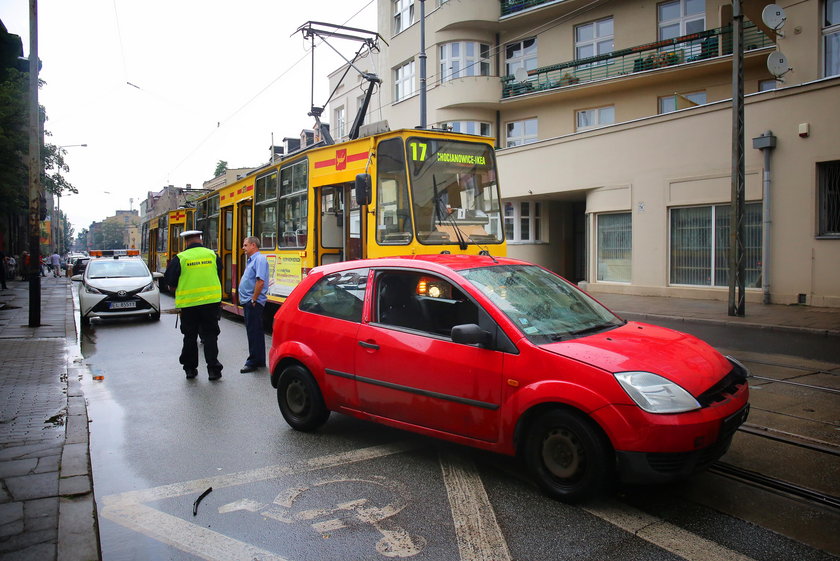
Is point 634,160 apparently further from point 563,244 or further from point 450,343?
point 450,343

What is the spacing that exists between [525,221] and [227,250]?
43.4 ft

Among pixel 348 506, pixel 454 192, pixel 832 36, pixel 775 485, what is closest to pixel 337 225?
pixel 454 192

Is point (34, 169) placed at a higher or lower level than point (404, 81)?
lower

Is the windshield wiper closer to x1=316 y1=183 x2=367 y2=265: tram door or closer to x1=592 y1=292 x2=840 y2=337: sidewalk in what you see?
x1=316 y1=183 x2=367 y2=265: tram door

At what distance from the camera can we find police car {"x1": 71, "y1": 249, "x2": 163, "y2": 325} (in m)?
13.7

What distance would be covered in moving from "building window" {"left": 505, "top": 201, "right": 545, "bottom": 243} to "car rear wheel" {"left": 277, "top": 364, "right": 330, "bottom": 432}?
65.7 ft

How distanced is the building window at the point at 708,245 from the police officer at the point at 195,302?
13.9 meters

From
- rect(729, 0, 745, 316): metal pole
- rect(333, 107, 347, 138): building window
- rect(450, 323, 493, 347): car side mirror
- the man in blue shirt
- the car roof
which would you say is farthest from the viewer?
rect(333, 107, 347, 138): building window

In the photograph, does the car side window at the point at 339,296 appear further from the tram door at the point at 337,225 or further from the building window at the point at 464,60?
the building window at the point at 464,60

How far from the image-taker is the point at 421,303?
4945mm

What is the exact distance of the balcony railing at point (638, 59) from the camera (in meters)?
20.6

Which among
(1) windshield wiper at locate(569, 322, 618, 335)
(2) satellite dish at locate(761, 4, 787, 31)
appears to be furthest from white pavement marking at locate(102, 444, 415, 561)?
(2) satellite dish at locate(761, 4, 787, 31)

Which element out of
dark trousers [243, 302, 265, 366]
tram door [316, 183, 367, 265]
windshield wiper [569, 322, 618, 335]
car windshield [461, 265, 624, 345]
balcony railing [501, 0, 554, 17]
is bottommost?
dark trousers [243, 302, 265, 366]

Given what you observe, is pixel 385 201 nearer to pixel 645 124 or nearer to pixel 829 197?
pixel 829 197
